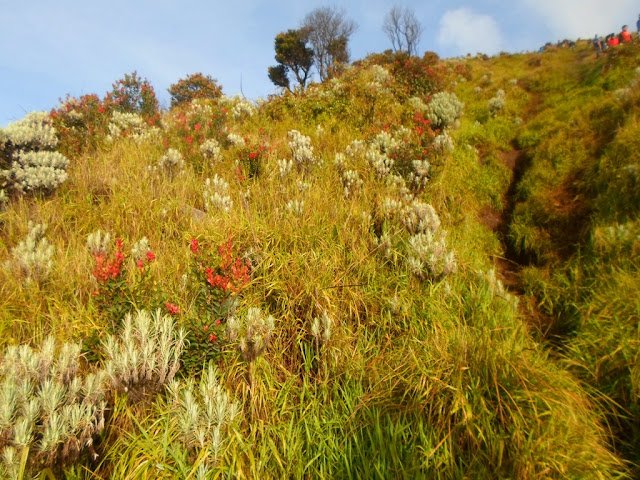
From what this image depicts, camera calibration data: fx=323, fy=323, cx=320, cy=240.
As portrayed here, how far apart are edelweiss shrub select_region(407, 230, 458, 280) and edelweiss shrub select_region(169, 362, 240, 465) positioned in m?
2.45

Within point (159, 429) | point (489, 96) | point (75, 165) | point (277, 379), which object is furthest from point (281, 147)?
point (489, 96)

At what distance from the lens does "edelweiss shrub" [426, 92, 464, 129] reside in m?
9.04

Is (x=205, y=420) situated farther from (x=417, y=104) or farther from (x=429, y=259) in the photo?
(x=417, y=104)

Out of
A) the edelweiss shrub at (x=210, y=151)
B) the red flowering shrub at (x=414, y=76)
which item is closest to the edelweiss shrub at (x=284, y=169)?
the edelweiss shrub at (x=210, y=151)

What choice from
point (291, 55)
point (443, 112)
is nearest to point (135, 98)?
point (443, 112)

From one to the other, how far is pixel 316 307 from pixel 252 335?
84cm

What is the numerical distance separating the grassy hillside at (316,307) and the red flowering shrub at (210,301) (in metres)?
0.02

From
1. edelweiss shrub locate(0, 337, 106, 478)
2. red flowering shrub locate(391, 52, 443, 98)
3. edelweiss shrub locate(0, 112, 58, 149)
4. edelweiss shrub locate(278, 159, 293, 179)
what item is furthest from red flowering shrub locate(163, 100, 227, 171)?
red flowering shrub locate(391, 52, 443, 98)

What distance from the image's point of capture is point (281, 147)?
6809 millimetres

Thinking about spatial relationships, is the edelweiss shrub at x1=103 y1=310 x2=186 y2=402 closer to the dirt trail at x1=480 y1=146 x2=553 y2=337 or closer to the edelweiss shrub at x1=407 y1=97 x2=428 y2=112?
the dirt trail at x1=480 y1=146 x2=553 y2=337

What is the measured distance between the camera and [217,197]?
4.63m

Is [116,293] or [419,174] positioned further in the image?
[419,174]

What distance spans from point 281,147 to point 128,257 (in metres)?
4.15

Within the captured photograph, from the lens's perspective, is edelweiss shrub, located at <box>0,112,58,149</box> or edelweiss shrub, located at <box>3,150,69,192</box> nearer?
edelweiss shrub, located at <box>3,150,69,192</box>
